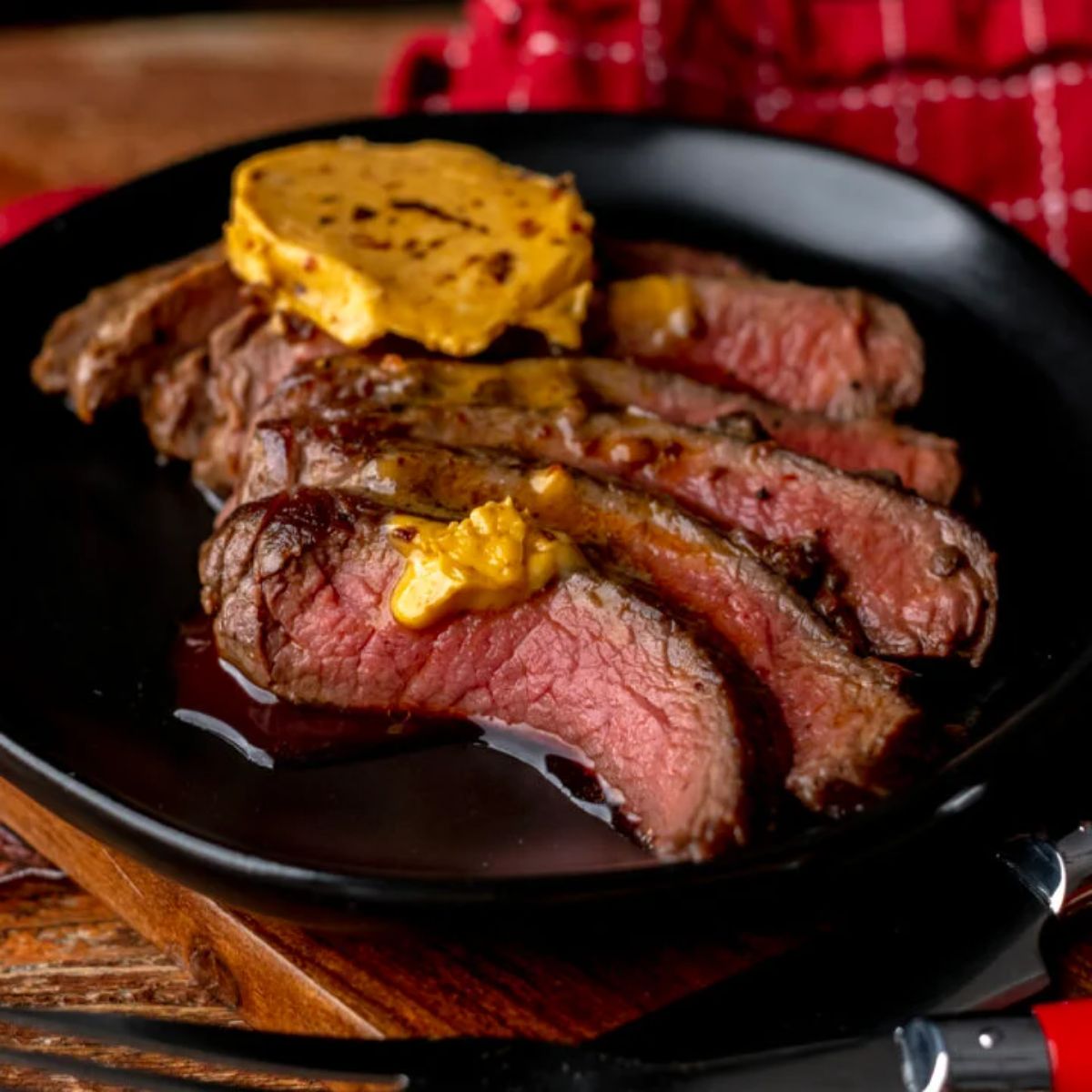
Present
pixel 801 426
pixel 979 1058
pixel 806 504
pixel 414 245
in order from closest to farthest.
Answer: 1. pixel 979 1058
2. pixel 806 504
3. pixel 801 426
4. pixel 414 245

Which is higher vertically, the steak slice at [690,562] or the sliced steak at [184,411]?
the steak slice at [690,562]

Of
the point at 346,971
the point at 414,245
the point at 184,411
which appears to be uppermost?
the point at 414,245

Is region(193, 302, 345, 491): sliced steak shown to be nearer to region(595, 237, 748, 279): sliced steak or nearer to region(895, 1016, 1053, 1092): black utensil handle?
region(595, 237, 748, 279): sliced steak

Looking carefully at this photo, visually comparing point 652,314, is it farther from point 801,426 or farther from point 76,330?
point 76,330

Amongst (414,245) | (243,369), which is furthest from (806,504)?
(243,369)

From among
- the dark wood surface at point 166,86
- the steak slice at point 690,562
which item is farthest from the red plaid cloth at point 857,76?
the steak slice at point 690,562

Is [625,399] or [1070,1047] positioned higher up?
[625,399]

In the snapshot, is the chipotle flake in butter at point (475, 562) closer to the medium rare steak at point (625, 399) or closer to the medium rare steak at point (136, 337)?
the medium rare steak at point (625, 399)

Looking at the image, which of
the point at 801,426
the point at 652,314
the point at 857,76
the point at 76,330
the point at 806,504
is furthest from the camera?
the point at 857,76
